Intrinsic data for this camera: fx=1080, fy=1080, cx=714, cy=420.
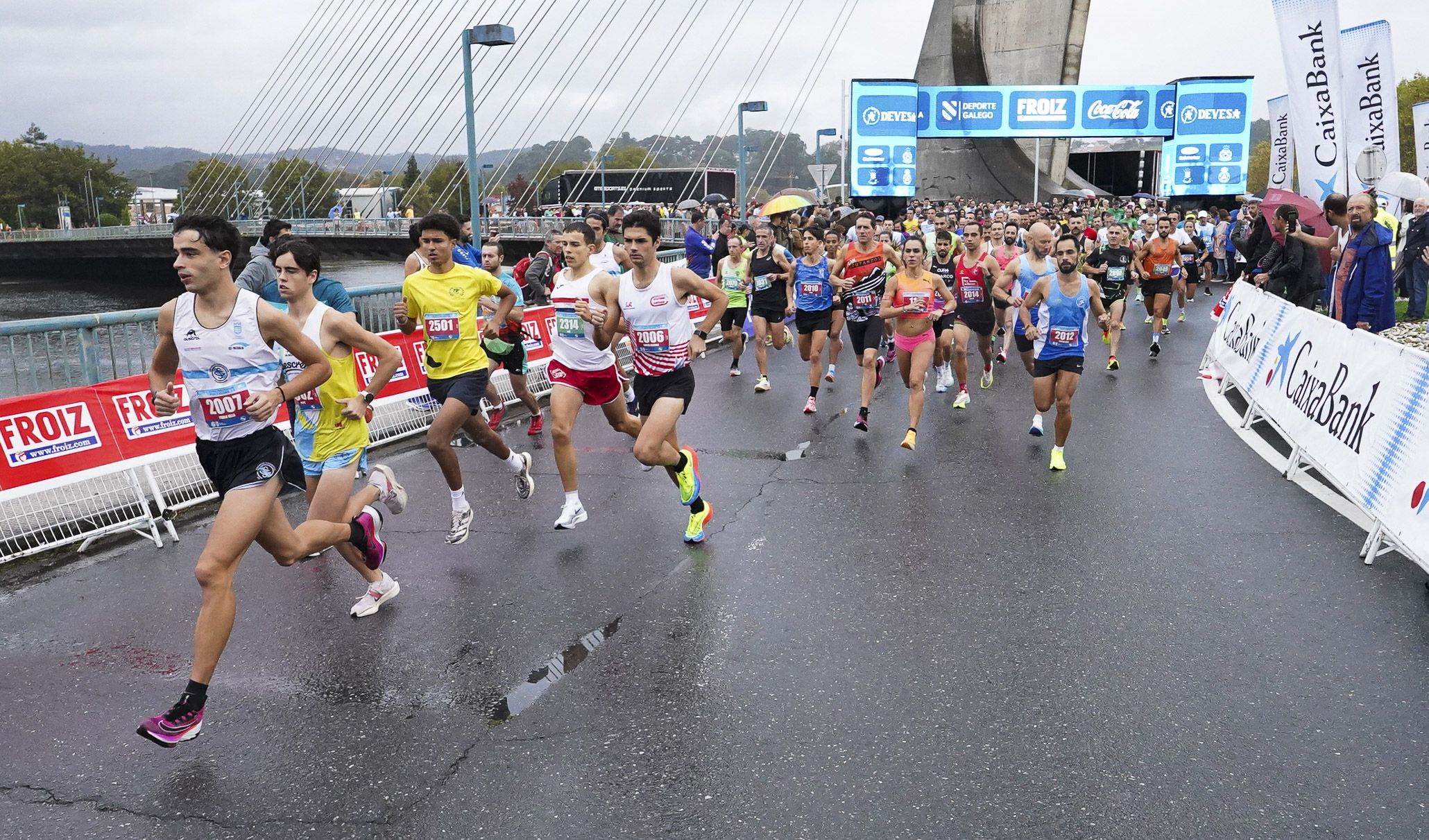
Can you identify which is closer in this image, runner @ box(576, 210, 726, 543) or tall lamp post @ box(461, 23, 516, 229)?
runner @ box(576, 210, 726, 543)

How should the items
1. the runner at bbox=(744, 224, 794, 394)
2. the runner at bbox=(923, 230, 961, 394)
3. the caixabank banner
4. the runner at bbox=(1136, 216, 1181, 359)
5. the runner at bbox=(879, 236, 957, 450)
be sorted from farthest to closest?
the runner at bbox=(1136, 216, 1181, 359) → the runner at bbox=(744, 224, 794, 394) → the runner at bbox=(923, 230, 961, 394) → the runner at bbox=(879, 236, 957, 450) → the caixabank banner

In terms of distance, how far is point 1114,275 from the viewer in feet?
46.4

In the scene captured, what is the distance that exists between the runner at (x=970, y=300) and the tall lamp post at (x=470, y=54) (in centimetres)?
722

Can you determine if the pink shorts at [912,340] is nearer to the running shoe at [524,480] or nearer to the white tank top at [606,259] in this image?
the white tank top at [606,259]

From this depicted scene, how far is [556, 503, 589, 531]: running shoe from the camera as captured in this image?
22.3 ft

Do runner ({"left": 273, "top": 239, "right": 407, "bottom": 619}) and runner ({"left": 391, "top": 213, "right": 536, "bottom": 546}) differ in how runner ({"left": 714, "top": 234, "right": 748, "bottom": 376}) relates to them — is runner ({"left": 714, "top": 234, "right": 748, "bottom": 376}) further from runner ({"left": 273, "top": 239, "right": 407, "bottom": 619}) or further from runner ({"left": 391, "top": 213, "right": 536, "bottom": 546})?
runner ({"left": 273, "top": 239, "right": 407, "bottom": 619})

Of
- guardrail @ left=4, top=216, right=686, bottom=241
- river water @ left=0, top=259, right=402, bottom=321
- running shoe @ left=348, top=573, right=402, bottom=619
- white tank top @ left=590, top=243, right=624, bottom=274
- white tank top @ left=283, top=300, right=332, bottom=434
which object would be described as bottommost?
river water @ left=0, top=259, right=402, bottom=321

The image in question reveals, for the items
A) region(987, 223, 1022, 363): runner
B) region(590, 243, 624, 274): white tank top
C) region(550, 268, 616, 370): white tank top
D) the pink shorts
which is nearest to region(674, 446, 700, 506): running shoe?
region(550, 268, 616, 370): white tank top

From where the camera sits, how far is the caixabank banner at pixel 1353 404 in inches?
235

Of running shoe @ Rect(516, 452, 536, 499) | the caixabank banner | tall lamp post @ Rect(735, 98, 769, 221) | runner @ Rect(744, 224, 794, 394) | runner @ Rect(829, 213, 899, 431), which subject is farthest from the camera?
tall lamp post @ Rect(735, 98, 769, 221)

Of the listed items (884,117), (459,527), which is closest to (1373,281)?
(459,527)

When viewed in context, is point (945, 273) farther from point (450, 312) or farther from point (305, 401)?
point (305, 401)

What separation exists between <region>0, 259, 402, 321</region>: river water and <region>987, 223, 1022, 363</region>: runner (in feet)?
120

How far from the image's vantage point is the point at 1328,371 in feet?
26.0
